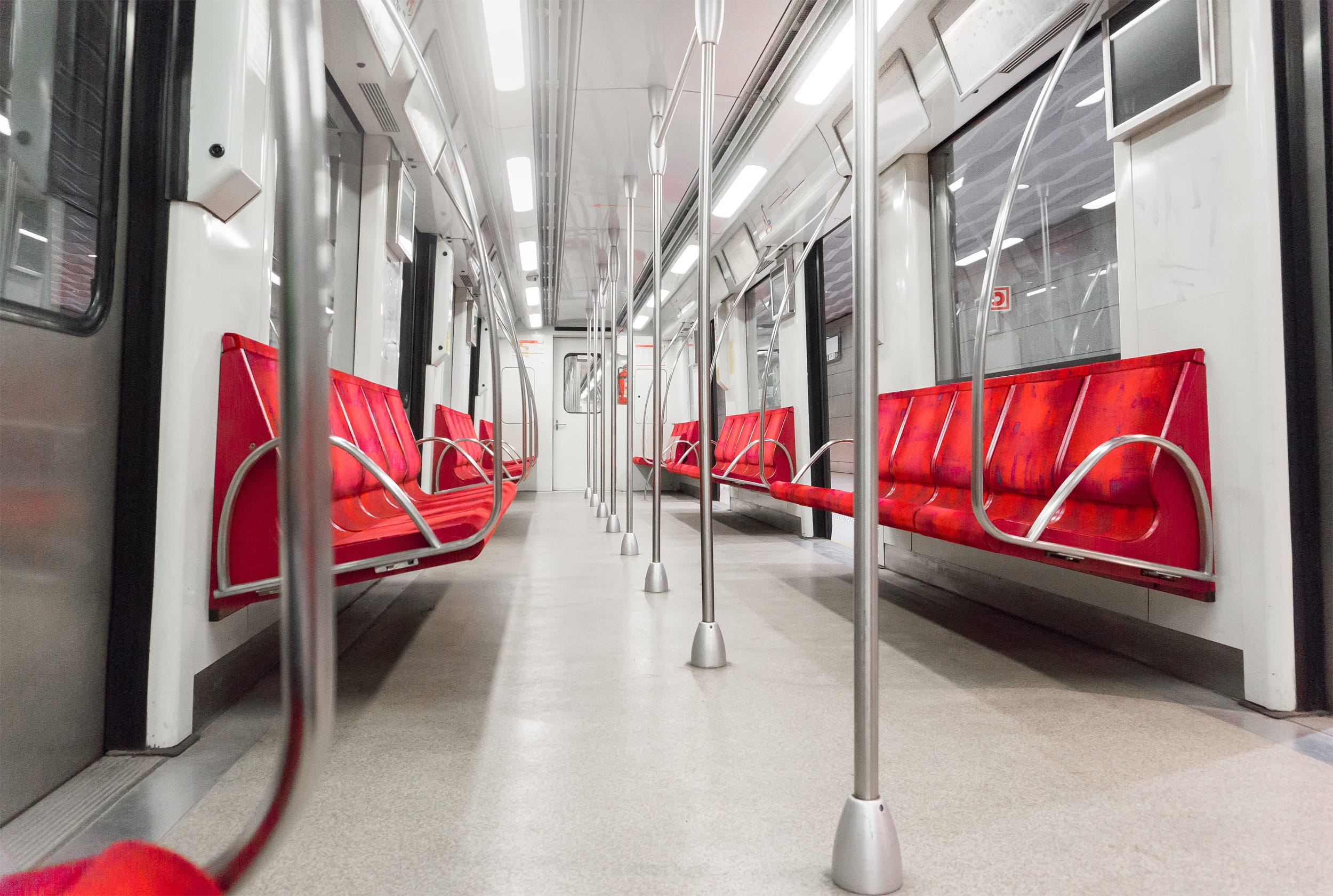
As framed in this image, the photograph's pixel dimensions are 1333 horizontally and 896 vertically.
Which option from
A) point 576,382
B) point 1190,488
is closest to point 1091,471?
point 1190,488

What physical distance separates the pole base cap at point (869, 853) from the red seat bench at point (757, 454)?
327 cm

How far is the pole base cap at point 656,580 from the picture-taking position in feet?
10.3

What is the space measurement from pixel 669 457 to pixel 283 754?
7.83m

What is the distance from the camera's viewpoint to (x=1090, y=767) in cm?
138

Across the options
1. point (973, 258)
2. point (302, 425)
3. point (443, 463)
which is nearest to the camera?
point (302, 425)

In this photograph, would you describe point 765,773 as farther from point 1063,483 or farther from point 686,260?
point 686,260

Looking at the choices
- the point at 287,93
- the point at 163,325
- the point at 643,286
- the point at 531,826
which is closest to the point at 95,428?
the point at 163,325

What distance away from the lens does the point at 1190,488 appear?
1.85 meters

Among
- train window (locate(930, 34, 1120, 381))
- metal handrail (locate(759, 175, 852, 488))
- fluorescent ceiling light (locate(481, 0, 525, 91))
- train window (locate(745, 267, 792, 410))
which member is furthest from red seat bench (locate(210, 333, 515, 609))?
train window (locate(745, 267, 792, 410))

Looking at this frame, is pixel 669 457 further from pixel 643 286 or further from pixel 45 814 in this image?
pixel 45 814

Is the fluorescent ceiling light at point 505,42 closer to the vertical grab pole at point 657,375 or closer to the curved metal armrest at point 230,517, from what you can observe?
the vertical grab pole at point 657,375

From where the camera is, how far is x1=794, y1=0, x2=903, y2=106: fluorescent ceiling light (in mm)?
3146

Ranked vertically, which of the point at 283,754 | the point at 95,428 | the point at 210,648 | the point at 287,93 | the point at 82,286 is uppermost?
the point at 82,286

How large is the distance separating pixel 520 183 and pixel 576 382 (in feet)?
18.6
